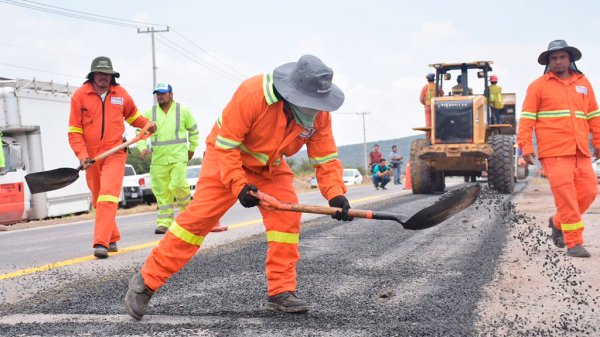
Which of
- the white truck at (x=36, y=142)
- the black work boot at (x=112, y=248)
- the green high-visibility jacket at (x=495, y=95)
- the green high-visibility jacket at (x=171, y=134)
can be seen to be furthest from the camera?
the green high-visibility jacket at (x=495, y=95)

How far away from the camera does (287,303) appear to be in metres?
4.04

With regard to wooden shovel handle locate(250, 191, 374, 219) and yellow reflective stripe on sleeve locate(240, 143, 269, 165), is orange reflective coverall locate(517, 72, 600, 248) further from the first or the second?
yellow reflective stripe on sleeve locate(240, 143, 269, 165)

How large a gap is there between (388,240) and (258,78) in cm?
353

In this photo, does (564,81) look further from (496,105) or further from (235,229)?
(496,105)

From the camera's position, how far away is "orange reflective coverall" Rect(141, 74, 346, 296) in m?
3.96

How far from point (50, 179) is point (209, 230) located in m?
3.33

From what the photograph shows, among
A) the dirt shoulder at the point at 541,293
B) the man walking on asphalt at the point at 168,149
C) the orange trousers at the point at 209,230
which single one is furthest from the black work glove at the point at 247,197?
the man walking on asphalt at the point at 168,149

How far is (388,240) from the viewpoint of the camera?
A: 281 inches

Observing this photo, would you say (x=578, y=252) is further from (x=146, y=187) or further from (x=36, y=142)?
(x=146, y=187)

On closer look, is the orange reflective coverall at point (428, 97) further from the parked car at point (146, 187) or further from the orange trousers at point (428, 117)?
the parked car at point (146, 187)

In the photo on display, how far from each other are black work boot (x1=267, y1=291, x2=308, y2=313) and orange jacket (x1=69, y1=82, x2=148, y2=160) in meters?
3.13

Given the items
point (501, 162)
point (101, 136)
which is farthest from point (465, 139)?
point (101, 136)

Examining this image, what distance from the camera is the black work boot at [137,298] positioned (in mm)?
3908

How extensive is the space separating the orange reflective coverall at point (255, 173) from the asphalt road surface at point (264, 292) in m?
0.31
